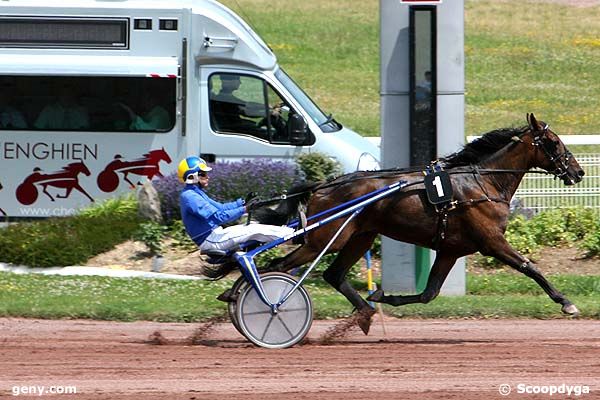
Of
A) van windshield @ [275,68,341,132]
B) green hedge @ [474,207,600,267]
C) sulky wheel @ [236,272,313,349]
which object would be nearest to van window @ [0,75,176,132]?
van windshield @ [275,68,341,132]

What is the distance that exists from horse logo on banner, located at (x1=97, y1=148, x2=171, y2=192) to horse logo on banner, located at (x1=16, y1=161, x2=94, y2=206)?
0.80 ft

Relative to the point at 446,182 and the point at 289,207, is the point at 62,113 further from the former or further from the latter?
the point at 446,182

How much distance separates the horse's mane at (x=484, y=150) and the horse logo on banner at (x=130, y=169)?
6606 millimetres

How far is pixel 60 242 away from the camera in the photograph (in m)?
15.5

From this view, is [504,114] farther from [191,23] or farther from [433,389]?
[433,389]

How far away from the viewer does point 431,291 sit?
11.0 meters

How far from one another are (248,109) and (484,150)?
6278mm

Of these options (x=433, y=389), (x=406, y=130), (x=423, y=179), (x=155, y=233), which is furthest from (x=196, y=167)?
(x=155, y=233)

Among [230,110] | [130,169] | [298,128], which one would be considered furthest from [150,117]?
[298,128]

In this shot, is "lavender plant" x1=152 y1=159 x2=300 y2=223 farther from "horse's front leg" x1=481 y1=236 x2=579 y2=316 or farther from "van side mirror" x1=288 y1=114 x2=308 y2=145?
"horse's front leg" x1=481 y1=236 x2=579 y2=316

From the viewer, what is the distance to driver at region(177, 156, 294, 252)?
33.9 feet

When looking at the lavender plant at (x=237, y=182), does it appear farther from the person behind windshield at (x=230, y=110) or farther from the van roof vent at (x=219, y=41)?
the van roof vent at (x=219, y=41)

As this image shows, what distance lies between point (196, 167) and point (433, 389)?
288 cm

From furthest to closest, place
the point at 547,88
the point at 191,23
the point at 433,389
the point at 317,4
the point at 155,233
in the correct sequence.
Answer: the point at 317,4 → the point at 547,88 → the point at 191,23 → the point at 155,233 → the point at 433,389
